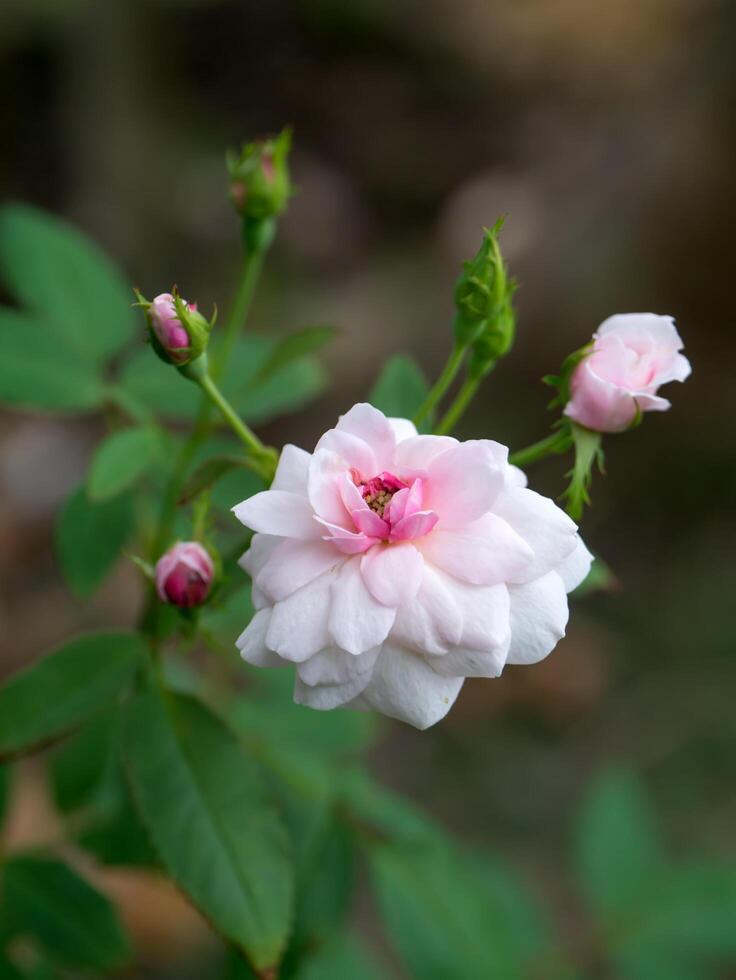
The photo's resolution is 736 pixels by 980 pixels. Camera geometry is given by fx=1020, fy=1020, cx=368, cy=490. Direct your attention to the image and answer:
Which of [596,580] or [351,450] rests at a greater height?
[351,450]

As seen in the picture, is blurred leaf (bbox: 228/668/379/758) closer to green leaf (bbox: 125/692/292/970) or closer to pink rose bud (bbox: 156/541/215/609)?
green leaf (bbox: 125/692/292/970)

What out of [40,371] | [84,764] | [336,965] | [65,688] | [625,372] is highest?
[625,372]

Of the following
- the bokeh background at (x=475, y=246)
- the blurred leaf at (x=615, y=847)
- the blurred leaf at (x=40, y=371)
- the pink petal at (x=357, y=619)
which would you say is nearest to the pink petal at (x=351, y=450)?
the pink petal at (x=357, y=619)

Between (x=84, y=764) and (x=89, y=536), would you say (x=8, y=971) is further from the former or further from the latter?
(x=89, y=536)

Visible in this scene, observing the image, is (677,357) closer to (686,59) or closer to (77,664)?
(77,664)

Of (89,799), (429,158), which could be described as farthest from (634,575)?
(89,799)

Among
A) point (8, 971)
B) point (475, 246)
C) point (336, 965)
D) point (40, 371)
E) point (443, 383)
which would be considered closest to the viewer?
point (443, 383)

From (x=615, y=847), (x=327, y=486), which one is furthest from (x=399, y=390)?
(x=615, y=847)
